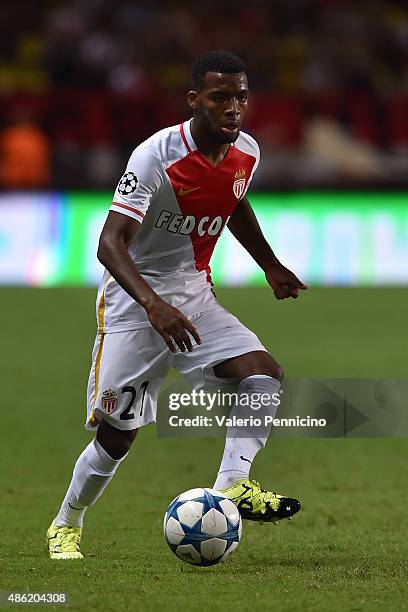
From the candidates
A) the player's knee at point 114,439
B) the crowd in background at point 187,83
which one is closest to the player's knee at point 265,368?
the player's knee at point 114,439

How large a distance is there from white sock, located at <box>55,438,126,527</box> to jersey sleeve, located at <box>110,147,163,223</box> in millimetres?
1038

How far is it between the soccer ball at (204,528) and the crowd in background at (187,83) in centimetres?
1167

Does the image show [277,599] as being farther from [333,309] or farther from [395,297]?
[395,297]

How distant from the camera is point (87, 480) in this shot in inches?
212

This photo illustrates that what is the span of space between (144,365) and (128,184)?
2.45 feet

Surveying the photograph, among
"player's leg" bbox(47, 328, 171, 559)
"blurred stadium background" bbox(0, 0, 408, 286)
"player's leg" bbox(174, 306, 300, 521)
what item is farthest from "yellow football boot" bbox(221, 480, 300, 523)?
"blurred stadium background" bbox(0, 0, 408, 286)

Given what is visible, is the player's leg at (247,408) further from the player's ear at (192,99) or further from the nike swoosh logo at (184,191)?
the player's ear at (192,99)

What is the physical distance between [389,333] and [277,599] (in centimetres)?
862

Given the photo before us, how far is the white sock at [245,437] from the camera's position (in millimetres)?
4953

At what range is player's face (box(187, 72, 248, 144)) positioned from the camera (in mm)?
5008

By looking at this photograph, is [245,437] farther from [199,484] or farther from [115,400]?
[199,484]

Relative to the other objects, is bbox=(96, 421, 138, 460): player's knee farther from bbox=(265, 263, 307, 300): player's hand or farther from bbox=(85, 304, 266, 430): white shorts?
bbox=(265, 263, 307, 300): player's hand

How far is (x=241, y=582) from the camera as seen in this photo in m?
4.64

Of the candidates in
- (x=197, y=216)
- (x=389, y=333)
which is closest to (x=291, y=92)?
(x=389, y=333)
